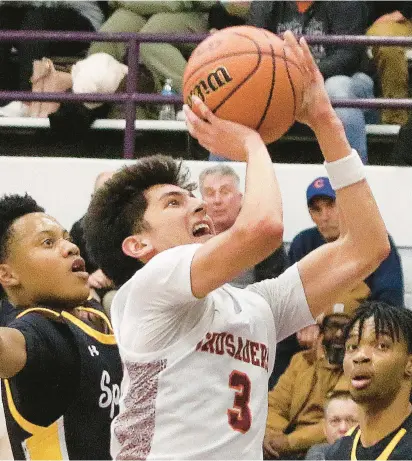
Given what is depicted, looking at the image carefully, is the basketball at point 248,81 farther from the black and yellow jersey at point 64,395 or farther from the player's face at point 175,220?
the black and yellow jersey at point 64,395

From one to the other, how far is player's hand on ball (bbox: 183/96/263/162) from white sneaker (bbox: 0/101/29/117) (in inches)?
196

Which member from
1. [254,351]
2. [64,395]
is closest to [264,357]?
[254,351]

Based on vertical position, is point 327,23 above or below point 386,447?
above

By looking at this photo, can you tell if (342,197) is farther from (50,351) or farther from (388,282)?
Answer: (388,282)

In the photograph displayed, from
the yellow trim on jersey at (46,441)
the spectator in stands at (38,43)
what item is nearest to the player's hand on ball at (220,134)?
the yellow trim on jersey at (46,441)

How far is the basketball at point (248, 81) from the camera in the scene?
2.55 meters

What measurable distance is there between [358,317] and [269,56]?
1.55m

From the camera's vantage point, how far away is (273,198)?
2.33m

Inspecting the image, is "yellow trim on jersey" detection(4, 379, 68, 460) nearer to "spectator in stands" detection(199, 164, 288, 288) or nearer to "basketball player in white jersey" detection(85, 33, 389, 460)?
"basketball player in white jersey" detection(85, 33, 389, 460)

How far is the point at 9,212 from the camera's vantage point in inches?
139

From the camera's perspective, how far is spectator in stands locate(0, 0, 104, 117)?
23.3ft

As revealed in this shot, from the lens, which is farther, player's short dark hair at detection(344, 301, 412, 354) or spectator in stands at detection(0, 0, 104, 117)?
spectator in stands at detection(0, 0, 104, 117)

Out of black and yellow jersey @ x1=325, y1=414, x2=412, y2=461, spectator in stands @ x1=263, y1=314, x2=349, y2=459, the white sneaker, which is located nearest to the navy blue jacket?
spectator in stands @ x1=263, y1=314, x2=349, y2=459

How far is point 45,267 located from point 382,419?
Answer: 4.23 ft
